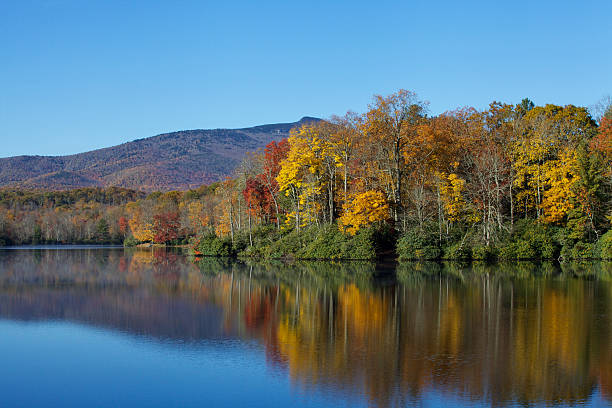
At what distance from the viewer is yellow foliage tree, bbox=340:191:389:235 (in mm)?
44688

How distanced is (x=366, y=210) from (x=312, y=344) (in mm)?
30024

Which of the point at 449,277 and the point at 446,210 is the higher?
the point at 446,210

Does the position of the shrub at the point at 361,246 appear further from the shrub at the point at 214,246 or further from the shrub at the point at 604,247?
the shrub at the point at 604,247

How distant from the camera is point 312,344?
15.4 metres

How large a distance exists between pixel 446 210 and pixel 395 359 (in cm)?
3343

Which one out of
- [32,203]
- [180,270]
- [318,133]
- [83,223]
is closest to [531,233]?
[318,133]

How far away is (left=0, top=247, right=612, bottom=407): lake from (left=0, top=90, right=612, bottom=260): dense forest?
1471cm

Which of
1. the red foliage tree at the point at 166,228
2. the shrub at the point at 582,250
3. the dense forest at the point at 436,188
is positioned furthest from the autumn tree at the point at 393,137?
the red foliage tree at the point at 166,228

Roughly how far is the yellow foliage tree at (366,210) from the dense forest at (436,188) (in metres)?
0.09

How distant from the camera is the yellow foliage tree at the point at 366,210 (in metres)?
44.7

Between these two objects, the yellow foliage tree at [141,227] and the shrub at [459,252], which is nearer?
the shrub at [459,252]

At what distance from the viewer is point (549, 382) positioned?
11.6 metres

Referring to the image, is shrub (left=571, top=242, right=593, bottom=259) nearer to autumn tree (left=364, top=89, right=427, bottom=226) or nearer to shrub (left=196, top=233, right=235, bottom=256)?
autumn tree (left=364, top=89, right=427, bottom=226)

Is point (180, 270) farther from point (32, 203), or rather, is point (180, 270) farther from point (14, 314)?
point (32, 203)
